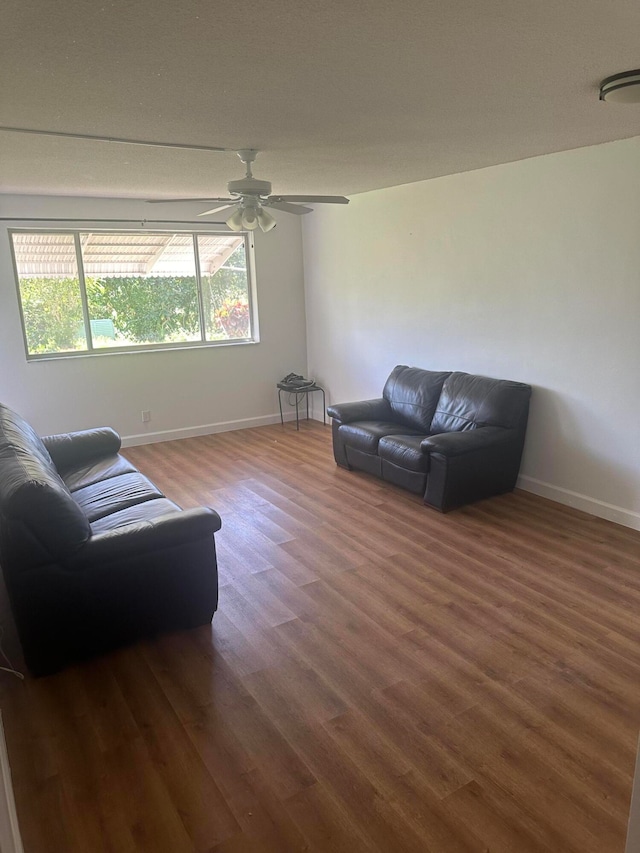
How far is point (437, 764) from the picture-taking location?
1974mm

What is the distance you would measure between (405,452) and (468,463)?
Result: 0.46 m

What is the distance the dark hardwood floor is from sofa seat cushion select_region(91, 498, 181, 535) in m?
0.57

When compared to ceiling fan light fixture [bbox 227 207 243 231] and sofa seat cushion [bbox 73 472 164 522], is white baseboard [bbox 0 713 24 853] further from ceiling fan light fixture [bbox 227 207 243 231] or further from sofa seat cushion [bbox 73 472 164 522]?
ceiling fan light fixture [bbox 227 207 243 231]

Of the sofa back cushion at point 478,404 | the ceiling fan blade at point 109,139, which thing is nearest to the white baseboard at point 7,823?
the ceiling fan blade at point 109,139

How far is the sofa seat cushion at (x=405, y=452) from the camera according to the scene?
13.4 ft

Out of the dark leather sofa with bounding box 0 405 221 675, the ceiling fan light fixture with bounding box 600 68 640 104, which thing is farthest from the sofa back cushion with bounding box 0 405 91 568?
the ceiling fan light fixture with bounding box 600 68 640 104

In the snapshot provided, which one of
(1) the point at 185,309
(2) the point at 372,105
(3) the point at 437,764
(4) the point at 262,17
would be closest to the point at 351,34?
(4) the point at 262,17

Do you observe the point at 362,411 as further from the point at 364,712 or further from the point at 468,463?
the point at 364,712

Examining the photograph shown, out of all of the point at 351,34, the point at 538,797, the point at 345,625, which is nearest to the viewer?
the point at 351,34

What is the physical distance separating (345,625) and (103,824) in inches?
51.4

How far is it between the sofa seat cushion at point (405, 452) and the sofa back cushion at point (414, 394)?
292 millimetres

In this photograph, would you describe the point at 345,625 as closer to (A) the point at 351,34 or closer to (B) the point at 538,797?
(B) the point at 538,797

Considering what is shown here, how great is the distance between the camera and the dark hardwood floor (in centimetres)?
177

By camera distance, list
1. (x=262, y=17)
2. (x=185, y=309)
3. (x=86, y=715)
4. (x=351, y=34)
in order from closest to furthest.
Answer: (x=262, y=17) < (x=351, y=34) < (x=86, y=715) < (x=185, y=309)
